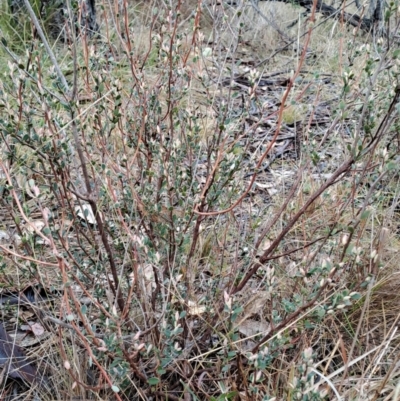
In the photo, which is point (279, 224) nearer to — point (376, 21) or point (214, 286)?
point (214, 286)

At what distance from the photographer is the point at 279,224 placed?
2273 millimetres

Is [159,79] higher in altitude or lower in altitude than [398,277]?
higher

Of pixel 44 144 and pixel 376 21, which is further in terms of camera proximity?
pixel 376 21

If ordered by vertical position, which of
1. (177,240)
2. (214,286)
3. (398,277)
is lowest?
(214,286)

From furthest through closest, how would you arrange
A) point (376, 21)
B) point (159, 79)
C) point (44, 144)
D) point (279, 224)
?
point (376, 21)
point (279, 224)
point (159, 79)
point (44, 144)

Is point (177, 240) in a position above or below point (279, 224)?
above

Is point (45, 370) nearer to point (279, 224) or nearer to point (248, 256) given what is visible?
point (248, 256)

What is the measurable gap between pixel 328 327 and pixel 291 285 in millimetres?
210

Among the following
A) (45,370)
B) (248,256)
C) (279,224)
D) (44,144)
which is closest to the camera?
(44,144)

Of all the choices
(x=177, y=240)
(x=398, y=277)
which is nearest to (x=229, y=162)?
(x=177, y=240)

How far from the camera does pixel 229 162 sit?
1586 mm

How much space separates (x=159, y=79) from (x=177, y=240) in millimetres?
834

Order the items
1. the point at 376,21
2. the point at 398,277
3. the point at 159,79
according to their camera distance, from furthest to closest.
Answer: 1. the point at 376,21
2. the point at 159,79
3. the point at 398,277

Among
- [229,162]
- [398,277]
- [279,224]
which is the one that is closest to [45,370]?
[229,162]
